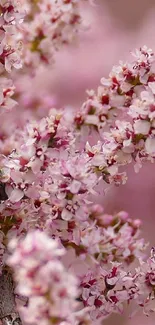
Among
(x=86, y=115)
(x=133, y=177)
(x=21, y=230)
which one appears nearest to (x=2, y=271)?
(x=21, y=230)

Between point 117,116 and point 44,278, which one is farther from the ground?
point 117,116

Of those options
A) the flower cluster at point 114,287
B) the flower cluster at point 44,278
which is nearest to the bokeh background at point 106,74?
the flower cluster at point 114,287

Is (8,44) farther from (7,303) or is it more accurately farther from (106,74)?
(106,74)

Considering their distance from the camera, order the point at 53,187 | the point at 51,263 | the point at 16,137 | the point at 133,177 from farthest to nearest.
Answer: the point at 133,177
the point at 16,137
the point at 53,187
the point at 51,263

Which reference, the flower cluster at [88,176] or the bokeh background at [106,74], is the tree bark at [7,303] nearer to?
the flower cluster at [88,176]

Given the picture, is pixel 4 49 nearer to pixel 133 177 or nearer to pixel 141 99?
pixel 141 99

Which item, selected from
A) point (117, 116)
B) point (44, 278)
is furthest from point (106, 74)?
point (44, 278)
